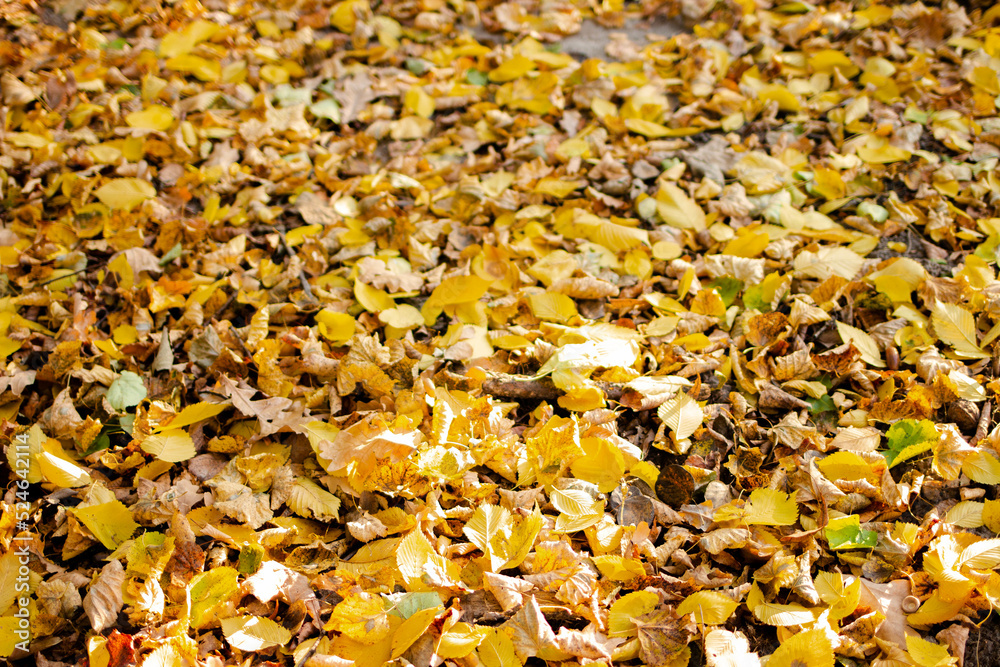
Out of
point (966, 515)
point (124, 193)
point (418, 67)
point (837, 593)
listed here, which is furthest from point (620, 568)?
point (418, 67)

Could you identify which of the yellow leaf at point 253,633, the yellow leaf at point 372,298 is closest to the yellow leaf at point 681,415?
the yellow leaf at point 372,298

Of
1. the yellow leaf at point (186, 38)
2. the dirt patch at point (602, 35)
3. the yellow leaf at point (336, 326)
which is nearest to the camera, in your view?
the yellow leaf at point (336, 326)

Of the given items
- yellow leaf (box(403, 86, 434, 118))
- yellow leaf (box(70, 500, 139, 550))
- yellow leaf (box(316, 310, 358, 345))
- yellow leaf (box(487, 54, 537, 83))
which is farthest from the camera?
yellow leaf (box(487, 54, 537, 83))

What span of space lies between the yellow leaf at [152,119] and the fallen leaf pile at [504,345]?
13mm

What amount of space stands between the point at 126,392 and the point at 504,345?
0.98 metres

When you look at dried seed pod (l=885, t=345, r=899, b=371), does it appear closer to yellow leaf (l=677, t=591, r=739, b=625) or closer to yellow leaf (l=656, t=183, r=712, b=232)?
yellow leaf (l=656, t=183, r=712, b=232)

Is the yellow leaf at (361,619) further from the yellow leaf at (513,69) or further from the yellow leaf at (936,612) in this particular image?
the yellow leaf at (513,69)

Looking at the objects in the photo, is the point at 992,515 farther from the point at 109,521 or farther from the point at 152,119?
the point at 152,119

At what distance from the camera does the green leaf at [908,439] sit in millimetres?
1479

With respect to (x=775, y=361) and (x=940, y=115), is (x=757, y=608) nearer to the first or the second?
(x=775, y=361)

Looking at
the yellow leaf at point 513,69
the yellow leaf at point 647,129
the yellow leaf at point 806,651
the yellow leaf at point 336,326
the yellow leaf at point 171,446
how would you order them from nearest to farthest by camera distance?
the yellow leaf at point 806,651
the yellow leaf at point 171,446
the yellow leaf at point 336,326
the yellow leaf at point 647,129
the yellow leaf at point 513,69

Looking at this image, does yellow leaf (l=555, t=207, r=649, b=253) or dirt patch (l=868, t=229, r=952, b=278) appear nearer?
dirt patch (l=868, t=229, r=952, b=278)

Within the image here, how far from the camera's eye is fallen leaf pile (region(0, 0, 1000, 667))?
4.24 ft

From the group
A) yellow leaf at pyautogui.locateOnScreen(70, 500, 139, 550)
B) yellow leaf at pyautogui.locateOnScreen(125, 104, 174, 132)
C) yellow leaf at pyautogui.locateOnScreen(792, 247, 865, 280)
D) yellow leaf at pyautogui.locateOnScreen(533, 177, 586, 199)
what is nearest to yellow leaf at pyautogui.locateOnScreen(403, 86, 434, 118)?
yellow leaf at pyautogui.locateOnScreen(533, 177, 586, 199)
